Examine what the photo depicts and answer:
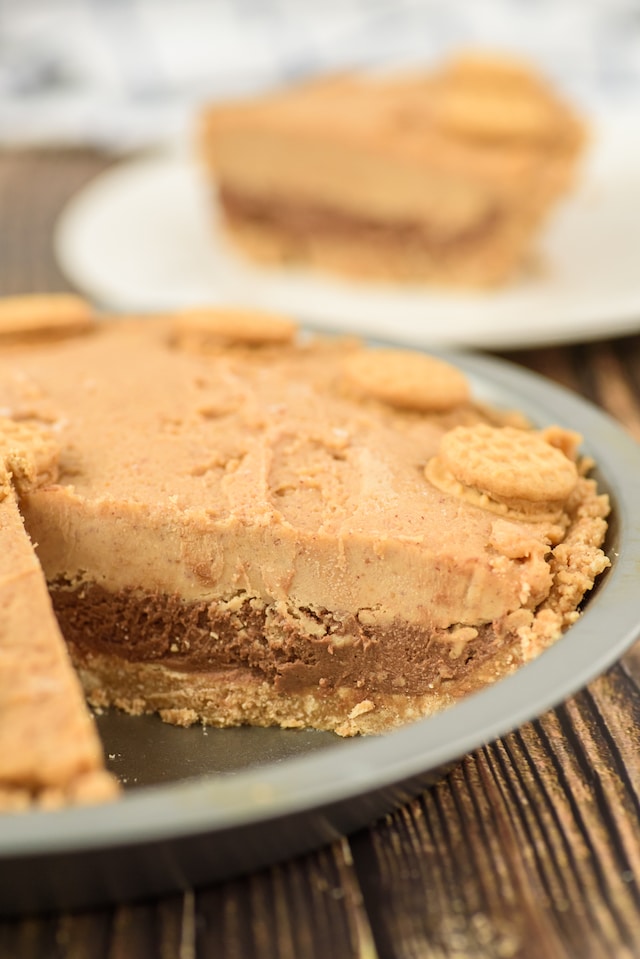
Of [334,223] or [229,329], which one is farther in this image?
[334,223]

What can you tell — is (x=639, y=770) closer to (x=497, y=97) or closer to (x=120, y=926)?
(x=120, y=926)

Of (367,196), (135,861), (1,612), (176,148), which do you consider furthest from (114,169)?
(135,861)

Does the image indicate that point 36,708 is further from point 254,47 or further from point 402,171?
point 254,47

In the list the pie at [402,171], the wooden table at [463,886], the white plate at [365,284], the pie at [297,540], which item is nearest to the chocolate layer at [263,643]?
the pie at [297,540]

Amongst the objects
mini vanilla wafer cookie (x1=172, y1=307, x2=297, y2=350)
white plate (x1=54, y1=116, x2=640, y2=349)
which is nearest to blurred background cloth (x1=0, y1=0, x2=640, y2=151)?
white plate (x1=54, y1=116, x2=640, y2=349)

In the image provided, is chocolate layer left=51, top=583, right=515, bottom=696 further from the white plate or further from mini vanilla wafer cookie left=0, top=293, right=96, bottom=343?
the white plate

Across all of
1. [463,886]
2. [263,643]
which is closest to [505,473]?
[263,643]
